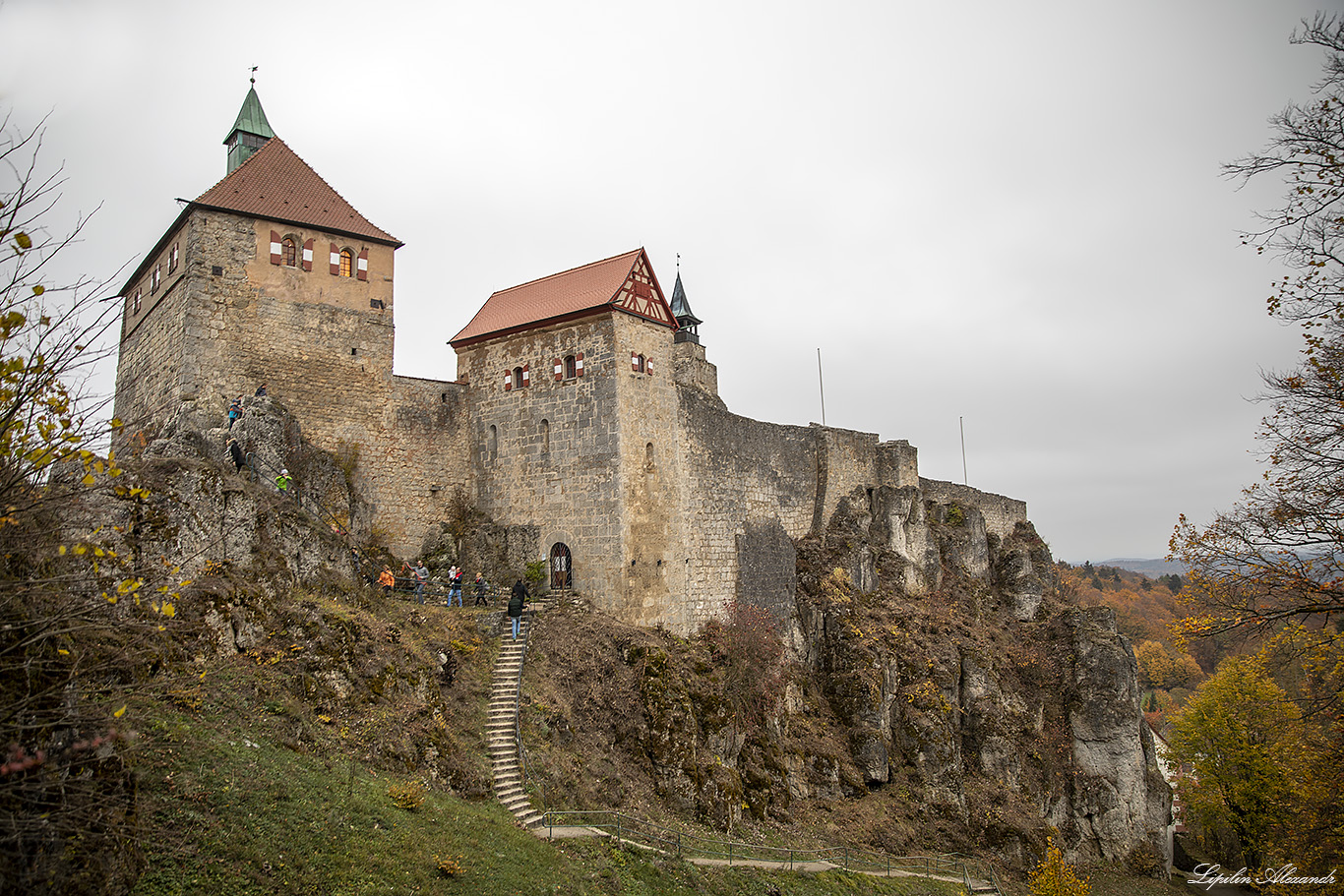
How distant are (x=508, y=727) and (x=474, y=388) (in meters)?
13.0

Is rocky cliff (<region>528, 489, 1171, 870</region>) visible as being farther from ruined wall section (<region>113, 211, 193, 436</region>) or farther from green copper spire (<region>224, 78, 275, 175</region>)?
green copper spire (<region>224, 78, 275, 175</region>)

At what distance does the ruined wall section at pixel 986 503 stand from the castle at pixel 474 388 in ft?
49.6

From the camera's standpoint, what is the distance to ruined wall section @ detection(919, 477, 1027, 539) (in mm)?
42006

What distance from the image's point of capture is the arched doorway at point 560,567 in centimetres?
2602

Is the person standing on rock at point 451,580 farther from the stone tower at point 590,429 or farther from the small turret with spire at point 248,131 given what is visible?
the small turret with spire at point 248,131

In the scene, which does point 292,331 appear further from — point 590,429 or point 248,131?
point 248,131

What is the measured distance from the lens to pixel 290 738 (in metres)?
14.2

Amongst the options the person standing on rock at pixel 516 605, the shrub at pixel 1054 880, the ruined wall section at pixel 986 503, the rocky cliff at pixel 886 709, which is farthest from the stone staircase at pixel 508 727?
the ruined wall section at pixel 986 503

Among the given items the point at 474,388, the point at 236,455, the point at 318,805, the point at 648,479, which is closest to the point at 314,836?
the point at 318,805

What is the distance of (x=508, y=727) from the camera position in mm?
19094

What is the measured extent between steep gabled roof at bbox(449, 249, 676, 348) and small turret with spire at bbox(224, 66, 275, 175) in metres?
10.3

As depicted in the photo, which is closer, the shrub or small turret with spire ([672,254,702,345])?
the shrub

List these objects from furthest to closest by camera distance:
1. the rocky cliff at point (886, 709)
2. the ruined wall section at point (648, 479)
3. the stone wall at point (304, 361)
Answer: the ruined wall section at point (648, 479) < the stone wall at point (304, 361) < the rocky cliff at point (886, 709)

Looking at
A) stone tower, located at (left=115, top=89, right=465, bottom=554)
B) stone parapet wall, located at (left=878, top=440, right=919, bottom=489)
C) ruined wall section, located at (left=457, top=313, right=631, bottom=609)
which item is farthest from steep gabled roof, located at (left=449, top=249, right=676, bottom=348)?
stone parapet wall, located at (left=878, top=440, right=919, bottom=489)
